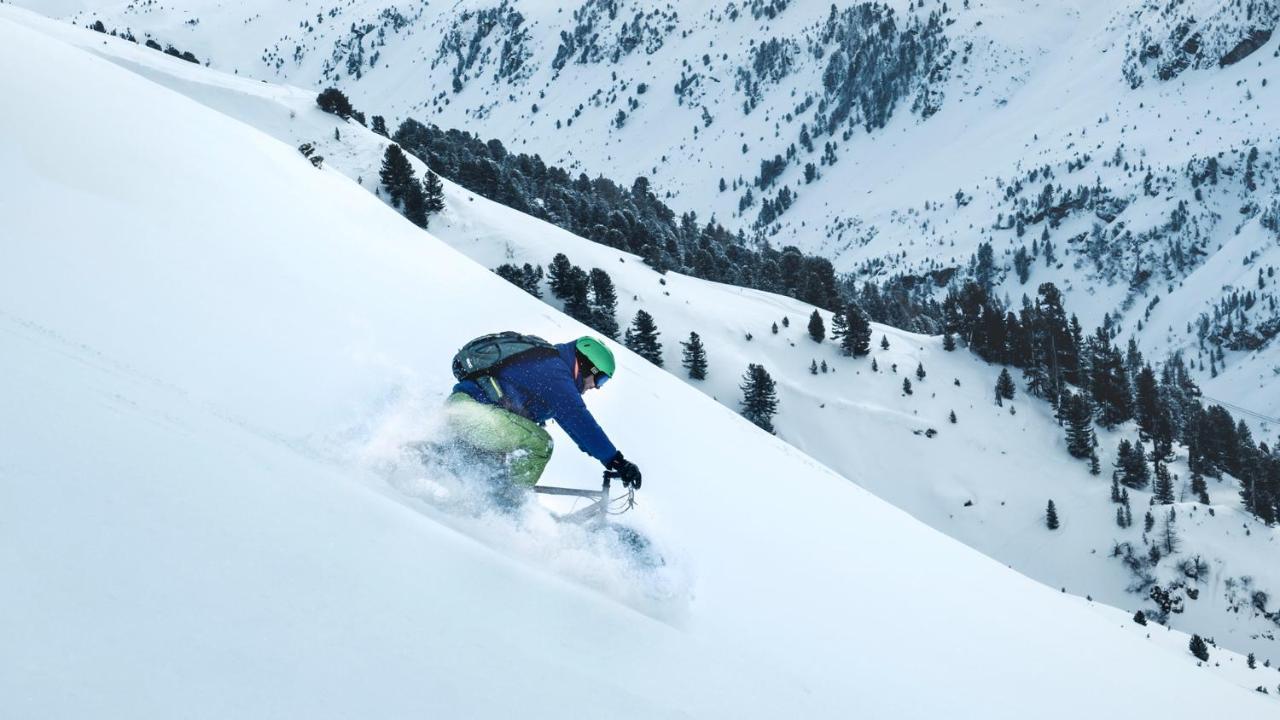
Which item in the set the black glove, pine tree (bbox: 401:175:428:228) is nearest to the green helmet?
the black glove

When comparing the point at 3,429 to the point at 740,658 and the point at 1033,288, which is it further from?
the point at 1033,288

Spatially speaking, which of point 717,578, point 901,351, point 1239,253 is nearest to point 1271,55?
point 1239,253

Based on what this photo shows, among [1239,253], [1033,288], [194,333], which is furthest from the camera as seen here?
[1033,288]

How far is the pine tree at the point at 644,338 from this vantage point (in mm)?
53875

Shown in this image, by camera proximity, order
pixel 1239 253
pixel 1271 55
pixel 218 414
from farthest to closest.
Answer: pixel 1271 55 → pixel 1239 253 → pixel 218 414

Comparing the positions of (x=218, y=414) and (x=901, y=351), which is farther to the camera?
(x=901, y=351)

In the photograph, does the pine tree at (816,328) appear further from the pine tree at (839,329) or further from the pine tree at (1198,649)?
the pine tree at (1198,649)

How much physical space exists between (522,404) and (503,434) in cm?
31

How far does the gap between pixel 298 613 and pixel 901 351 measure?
6723 centimetres

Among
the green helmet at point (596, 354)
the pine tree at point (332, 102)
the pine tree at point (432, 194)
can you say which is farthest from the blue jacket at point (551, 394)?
the pine tree at point (332, 102)

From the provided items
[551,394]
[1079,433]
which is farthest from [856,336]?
[551,394]

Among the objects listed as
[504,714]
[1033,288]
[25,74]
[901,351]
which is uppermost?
[1033,288]

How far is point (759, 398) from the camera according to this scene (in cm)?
5259

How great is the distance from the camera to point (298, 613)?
3.33 meters
